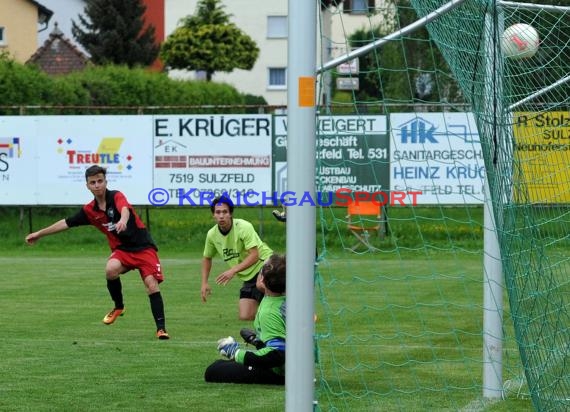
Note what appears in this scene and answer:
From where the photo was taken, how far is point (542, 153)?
9.30m

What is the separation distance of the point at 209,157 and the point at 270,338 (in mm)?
14542

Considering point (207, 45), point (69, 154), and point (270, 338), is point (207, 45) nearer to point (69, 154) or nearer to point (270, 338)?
point (69, 154)

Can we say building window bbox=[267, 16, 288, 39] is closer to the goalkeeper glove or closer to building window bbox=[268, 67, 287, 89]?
building window bbox=[268, 67, 287, 89]

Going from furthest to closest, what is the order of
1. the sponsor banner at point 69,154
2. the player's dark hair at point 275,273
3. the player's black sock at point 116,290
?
the sponsor banner at point 69,154, the player's black sock at point 116,290, the player's dark hair at point 275,273

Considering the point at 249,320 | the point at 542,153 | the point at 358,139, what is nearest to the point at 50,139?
the point at 358,139

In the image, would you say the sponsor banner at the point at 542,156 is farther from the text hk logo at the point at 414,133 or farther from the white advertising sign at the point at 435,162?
the white advertising sign at the point at 435,162

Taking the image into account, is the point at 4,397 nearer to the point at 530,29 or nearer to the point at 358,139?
the point at 530,29

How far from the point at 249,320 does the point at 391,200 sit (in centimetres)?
954

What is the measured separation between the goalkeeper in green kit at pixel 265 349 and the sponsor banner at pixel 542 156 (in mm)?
2003

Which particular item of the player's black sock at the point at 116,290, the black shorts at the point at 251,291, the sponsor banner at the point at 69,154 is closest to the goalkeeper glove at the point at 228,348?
the black shorts at the point at 251,291

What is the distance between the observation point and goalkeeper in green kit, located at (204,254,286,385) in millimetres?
9062

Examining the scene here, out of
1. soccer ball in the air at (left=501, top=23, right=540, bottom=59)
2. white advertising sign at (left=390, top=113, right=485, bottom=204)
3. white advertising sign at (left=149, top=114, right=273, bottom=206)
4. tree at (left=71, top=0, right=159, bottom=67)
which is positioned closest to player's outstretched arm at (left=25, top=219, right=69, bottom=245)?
soccer ball in the air at (left=501, top=23, right=540, bottom=59)

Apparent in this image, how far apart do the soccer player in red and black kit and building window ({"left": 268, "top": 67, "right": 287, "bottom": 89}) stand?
52.3 metres

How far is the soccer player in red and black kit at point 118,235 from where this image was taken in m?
12.1
